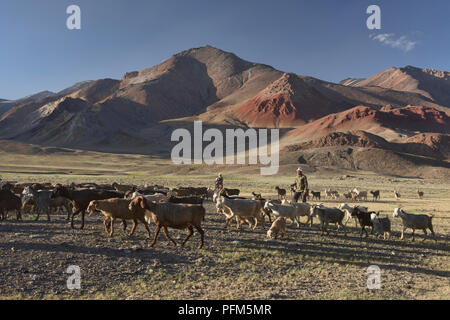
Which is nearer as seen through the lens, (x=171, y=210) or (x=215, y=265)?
(x=215, y=265)

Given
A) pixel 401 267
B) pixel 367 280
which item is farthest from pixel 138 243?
pixel 401 267

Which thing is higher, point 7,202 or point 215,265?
point 7,202

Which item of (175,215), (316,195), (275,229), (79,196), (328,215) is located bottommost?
(316,195)

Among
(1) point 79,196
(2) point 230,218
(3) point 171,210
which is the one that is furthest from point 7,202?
(2) point 230,218

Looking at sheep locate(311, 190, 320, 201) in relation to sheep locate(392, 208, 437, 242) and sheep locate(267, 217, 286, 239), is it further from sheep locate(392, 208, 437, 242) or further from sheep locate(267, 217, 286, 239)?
sheep locate(267, 217, 286, 239)

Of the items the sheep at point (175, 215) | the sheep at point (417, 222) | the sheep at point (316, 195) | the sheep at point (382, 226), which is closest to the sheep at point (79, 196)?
the sheep at point (175, 215)

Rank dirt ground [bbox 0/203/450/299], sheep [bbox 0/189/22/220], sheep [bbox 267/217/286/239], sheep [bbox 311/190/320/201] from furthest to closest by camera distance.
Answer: sheep [bbox 311/190/320/201]
sheep [bbox 0/189/22/220]
sheep [bbox 267/217/286/239]
dirt ground [bbox 0/203/450/299]

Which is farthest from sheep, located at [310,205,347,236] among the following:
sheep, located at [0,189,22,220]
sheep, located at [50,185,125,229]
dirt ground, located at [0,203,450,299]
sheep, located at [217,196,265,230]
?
Answer: sheep, located at [0,189,22,220]

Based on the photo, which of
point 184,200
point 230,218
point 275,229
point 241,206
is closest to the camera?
point 275,229

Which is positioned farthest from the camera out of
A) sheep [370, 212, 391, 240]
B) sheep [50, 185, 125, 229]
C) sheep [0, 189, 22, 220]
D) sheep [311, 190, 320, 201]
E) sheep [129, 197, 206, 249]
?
sheep [311, 190, 320, 201]

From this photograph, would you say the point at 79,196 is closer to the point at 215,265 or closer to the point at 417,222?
the point at 215,265

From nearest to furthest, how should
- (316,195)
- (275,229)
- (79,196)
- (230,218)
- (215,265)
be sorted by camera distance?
(215,265) → (275,229) → (79,196) → (230,218) → (316,195)
